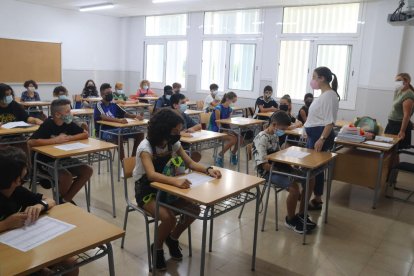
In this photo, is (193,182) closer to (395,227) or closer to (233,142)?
(395,227)

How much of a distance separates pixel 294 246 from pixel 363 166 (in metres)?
1.61

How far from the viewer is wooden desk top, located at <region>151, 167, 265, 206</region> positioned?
2084 mm

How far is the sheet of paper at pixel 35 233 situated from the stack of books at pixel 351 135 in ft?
11.3

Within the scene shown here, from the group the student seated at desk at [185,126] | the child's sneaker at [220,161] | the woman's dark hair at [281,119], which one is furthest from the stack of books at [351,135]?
the child's sneaker at [220,161]

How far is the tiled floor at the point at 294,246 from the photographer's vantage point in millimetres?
2703

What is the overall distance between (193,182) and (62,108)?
5.36 ft

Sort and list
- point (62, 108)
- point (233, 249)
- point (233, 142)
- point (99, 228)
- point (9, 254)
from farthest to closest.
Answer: point (233, 142) < point (62, 108) < point (233, 249) < point (99, 228) < point (9, 254)

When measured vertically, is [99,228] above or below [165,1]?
below

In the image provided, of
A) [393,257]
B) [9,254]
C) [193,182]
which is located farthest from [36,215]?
[393,257]

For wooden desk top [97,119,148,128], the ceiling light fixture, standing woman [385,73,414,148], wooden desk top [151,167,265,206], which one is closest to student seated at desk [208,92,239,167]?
wooden desk top [97,119,148,128]

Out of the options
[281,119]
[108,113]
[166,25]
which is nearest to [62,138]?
[108,113]

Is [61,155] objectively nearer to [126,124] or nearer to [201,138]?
[201,138]

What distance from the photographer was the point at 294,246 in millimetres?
3100

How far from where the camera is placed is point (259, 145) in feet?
10.9
